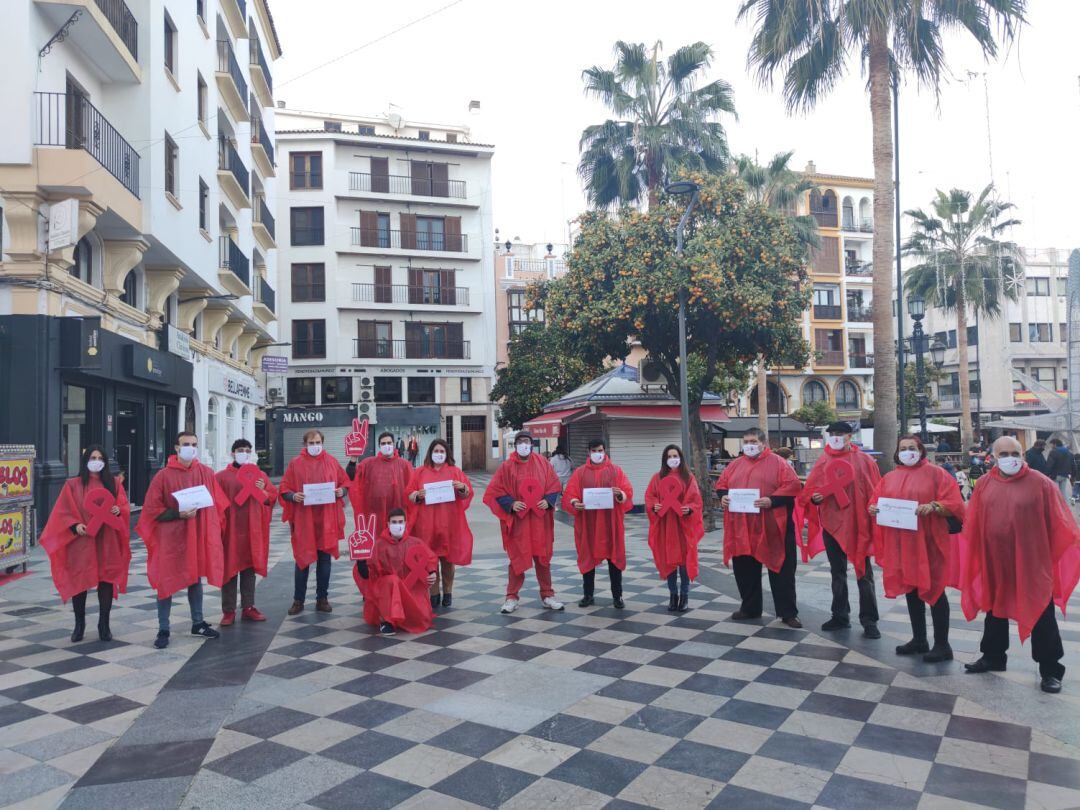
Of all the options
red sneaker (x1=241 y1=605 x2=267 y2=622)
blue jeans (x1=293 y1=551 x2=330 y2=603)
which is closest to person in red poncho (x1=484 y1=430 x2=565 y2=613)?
blue jeans (x1=293 y1=551 x2=330 y2=603)

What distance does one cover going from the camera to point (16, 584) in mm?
10219

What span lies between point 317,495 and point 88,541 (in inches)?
82.3

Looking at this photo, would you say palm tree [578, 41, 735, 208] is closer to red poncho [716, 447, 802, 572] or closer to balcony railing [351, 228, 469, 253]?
red poncho [716, 447, 802, 572]

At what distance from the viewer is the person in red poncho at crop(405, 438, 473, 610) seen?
8320 millimetres

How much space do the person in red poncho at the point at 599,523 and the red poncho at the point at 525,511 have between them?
10.9 inches

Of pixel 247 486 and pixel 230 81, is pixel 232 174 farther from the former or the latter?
pixel 247 486

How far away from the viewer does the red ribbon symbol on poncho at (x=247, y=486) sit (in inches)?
307

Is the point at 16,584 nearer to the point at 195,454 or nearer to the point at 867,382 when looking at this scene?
the point at 195,454

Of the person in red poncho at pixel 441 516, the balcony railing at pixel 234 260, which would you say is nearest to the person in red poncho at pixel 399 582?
the person in red poncho at pixel 441 516

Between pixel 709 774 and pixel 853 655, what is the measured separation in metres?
2.74

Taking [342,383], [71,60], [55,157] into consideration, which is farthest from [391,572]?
[342,383]

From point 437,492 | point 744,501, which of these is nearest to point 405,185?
point 437,492

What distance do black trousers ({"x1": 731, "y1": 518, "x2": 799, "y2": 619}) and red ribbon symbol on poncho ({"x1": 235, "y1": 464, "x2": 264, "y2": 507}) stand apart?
475 cm

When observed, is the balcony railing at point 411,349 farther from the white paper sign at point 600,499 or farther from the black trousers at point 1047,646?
the black trousers at point 1047,646
